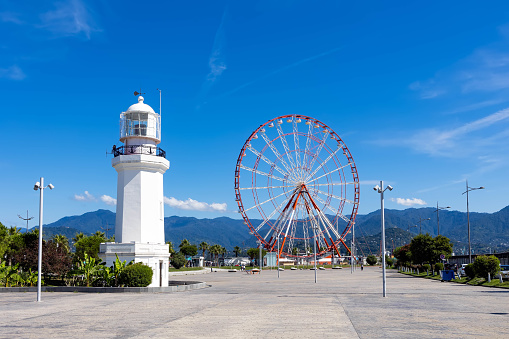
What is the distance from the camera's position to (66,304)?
21.2 meters

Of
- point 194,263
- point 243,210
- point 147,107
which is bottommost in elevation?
point 194,263

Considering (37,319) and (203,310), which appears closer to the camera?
(37,319)

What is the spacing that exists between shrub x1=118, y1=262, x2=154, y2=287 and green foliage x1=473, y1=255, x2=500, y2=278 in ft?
78.5

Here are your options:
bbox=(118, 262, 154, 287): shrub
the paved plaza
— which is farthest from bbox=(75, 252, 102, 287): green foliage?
the paved plaza

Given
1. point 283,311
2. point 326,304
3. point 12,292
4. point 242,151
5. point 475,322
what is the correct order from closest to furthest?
1. point 475,322
2. point 283,311
3. point 326,304
4. point 12,292
5. point 242,151

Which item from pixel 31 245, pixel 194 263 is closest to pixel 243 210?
pixel 31 245

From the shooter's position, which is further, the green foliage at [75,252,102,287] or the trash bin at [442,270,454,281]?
the trash bin at [442,270,454,281]

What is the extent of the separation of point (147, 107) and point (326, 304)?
19.5 m

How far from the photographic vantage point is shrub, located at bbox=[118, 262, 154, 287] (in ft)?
94.7

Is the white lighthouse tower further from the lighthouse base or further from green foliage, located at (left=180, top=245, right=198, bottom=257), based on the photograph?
green foliage, located at (left=180, top=245, right=198, bottom=257)

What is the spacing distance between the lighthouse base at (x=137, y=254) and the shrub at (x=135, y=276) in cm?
147

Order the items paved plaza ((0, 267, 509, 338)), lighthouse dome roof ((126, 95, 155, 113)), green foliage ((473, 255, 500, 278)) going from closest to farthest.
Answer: paved plaza ((0, 267, 509, 338)) < lighthouse dome roof ((126, 95, 155, 113)) < green foliage ((473, 255, 500, 278))

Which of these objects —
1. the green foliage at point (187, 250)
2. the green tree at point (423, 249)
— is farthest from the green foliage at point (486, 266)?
the green foliage at point (187, 250)

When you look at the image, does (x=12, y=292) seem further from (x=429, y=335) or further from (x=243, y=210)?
(x=243, y=210)
